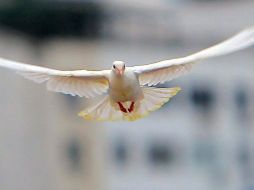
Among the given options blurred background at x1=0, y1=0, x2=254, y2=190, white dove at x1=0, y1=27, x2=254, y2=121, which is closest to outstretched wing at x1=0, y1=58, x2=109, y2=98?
white dove at x1=0, y1=27, x2=254, y2=121

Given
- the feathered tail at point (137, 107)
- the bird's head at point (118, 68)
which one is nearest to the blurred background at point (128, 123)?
the feathered tail at point (137, 107)

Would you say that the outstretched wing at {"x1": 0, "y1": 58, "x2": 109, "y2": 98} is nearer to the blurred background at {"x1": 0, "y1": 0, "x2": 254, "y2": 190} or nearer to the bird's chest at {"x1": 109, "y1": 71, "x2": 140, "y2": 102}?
the bird's chest at {"x1": 109, "y1": 71, "x2": 140, "y2": 102}

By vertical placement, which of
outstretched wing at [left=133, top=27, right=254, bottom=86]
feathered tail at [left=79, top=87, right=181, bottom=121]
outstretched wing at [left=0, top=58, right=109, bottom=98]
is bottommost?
feathered tail at [left=79, top=87, right=181, bottom=121]

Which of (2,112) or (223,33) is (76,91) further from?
(223,33)

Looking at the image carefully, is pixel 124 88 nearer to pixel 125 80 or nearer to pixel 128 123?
pixel 125 80

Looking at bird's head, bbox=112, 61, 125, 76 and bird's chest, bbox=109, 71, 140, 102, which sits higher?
bird's head, bbox=112, 61, 125, 76

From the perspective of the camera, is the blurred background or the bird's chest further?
the blurred background

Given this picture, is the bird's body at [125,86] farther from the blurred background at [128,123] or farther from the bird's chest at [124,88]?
the blurred background at [128,123]
